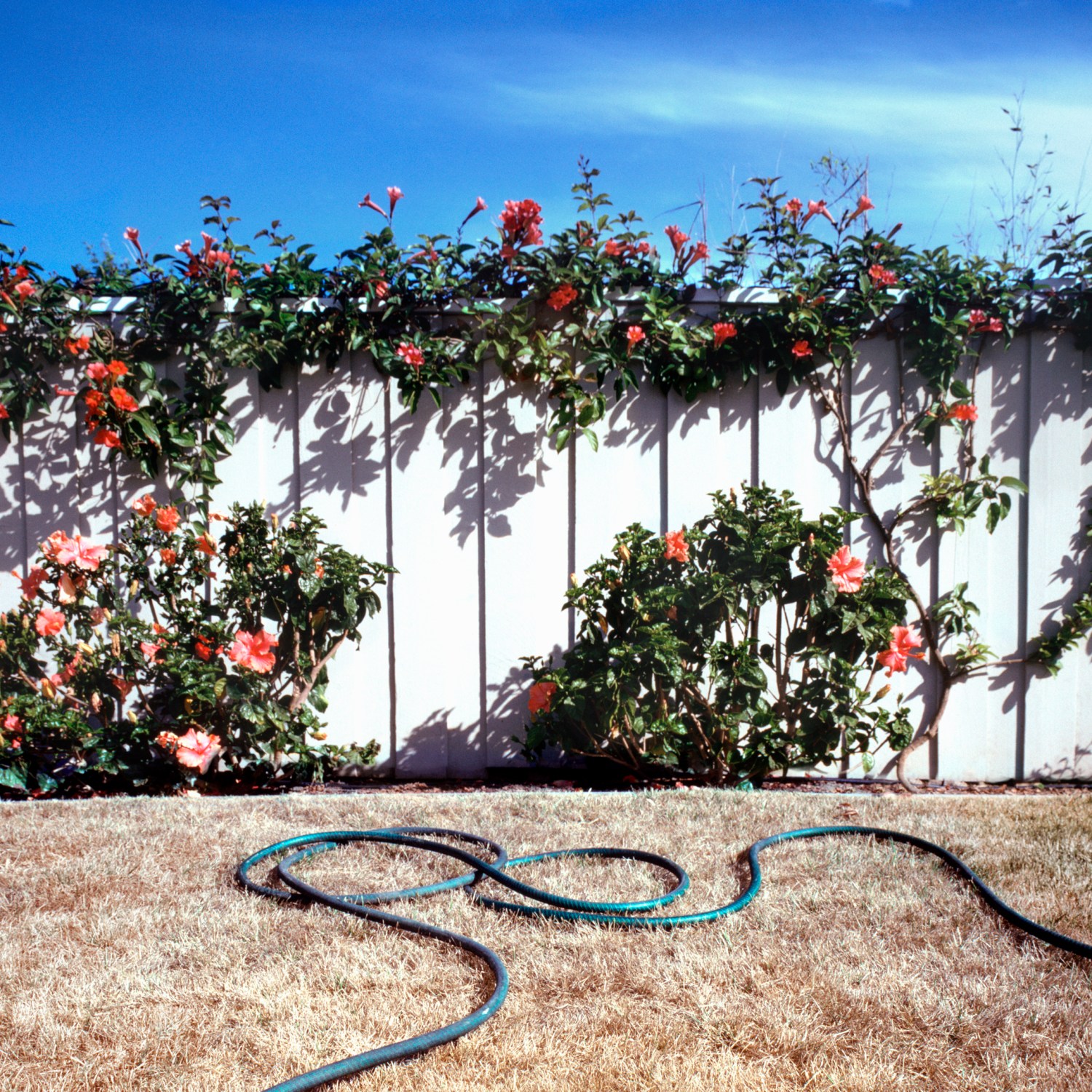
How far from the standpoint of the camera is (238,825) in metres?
2.54

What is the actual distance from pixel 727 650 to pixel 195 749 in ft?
5.95

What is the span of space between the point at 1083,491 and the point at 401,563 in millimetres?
2638

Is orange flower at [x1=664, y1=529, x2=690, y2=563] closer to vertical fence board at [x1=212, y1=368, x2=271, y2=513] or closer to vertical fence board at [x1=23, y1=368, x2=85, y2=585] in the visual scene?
vertical fence board at [x1=212, y1=368, x2=271, y2=513]

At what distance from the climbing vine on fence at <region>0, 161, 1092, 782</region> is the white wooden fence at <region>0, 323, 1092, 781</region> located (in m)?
0.08

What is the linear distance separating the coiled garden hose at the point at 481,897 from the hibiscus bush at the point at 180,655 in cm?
88

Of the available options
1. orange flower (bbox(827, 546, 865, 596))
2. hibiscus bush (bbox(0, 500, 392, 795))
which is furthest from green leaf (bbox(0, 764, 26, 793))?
orange flower (bbox(827, 546, 865, 596))

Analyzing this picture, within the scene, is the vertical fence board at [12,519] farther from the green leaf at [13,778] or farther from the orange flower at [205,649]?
the orange flower at [205,649]

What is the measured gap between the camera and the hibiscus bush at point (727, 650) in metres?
3.00

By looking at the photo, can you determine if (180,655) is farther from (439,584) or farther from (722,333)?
(722,333)

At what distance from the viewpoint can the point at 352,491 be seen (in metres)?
3.37

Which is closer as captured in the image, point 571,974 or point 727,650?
point 571,974

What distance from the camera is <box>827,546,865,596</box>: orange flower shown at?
9.77 feet

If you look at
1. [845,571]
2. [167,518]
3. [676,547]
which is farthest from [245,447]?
[845,571]

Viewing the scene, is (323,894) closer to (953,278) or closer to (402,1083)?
(402,1083)
